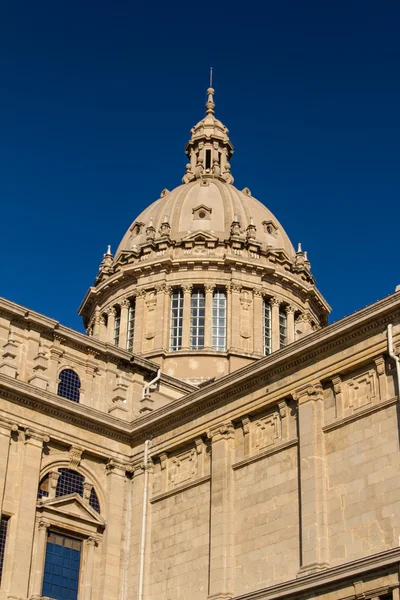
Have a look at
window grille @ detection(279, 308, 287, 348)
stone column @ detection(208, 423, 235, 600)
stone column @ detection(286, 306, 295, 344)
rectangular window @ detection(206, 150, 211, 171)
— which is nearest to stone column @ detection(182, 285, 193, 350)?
window grille @ detection(279, 308, 287, 348)

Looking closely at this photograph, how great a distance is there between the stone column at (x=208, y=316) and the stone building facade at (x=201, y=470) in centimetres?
542

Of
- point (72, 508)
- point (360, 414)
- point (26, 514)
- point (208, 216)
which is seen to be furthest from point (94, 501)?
point (208, 216)

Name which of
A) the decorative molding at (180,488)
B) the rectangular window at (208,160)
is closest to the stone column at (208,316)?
the rectangular window at (208,160)

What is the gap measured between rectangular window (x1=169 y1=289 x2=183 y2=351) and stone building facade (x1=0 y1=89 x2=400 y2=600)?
18.8 ft

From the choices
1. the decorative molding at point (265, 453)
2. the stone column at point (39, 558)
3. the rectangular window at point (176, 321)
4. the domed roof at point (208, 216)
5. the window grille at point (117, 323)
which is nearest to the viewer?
the decorative molding at point (265, 453)

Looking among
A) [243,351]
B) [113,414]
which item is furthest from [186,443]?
[243,351]

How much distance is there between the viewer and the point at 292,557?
32.7 meters

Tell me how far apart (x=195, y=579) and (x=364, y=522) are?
7484mm

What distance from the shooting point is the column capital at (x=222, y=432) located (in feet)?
121

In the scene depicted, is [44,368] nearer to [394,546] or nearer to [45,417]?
[45,417]

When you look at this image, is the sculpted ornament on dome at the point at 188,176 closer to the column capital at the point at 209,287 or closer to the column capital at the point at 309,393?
the column capital at the point at 209,287

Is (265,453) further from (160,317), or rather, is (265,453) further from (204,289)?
(204,289)

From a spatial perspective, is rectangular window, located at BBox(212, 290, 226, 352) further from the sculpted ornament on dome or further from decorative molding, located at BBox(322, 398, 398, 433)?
decorative molding, located at BBox(322, 398, 398, 433)

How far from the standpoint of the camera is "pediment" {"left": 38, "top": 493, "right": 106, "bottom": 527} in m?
37.3
